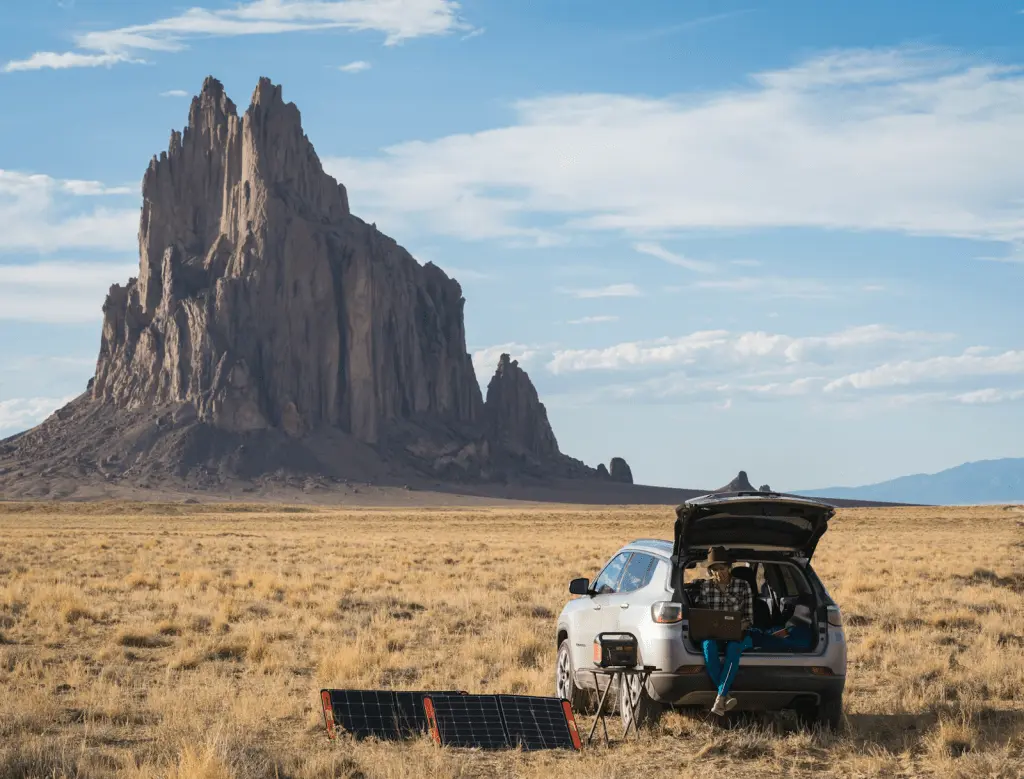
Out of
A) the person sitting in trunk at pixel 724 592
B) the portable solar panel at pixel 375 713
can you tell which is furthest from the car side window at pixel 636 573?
the portable solar panel at pixel 375 713

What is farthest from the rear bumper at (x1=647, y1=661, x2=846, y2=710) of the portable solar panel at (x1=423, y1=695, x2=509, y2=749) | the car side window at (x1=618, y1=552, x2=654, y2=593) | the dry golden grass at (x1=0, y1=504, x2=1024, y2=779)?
the portable solar panel at (x1=423, y1=695, x2=509, y2=749)

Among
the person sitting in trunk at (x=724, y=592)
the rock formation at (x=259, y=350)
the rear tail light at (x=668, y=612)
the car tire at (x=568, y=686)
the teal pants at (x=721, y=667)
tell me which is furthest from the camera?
the rock formation at (x=259, y=350)

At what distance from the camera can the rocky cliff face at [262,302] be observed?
174125 millimetres

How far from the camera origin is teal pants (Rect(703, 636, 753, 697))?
31.0ft

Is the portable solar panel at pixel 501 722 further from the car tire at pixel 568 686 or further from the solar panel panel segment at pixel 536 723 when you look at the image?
the car tire at pixel 568 686

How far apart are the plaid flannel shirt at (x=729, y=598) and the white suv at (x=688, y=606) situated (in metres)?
0.15

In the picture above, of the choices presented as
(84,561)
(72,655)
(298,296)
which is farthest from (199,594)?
(298,296)

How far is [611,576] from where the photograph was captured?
11406 mm

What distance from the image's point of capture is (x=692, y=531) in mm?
10359

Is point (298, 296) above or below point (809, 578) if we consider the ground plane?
above

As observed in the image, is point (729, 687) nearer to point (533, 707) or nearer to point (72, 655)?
point (533, 707)

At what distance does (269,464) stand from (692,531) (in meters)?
157

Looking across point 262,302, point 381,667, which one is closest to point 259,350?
point 262,302

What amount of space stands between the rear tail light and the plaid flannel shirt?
2.24 ft
